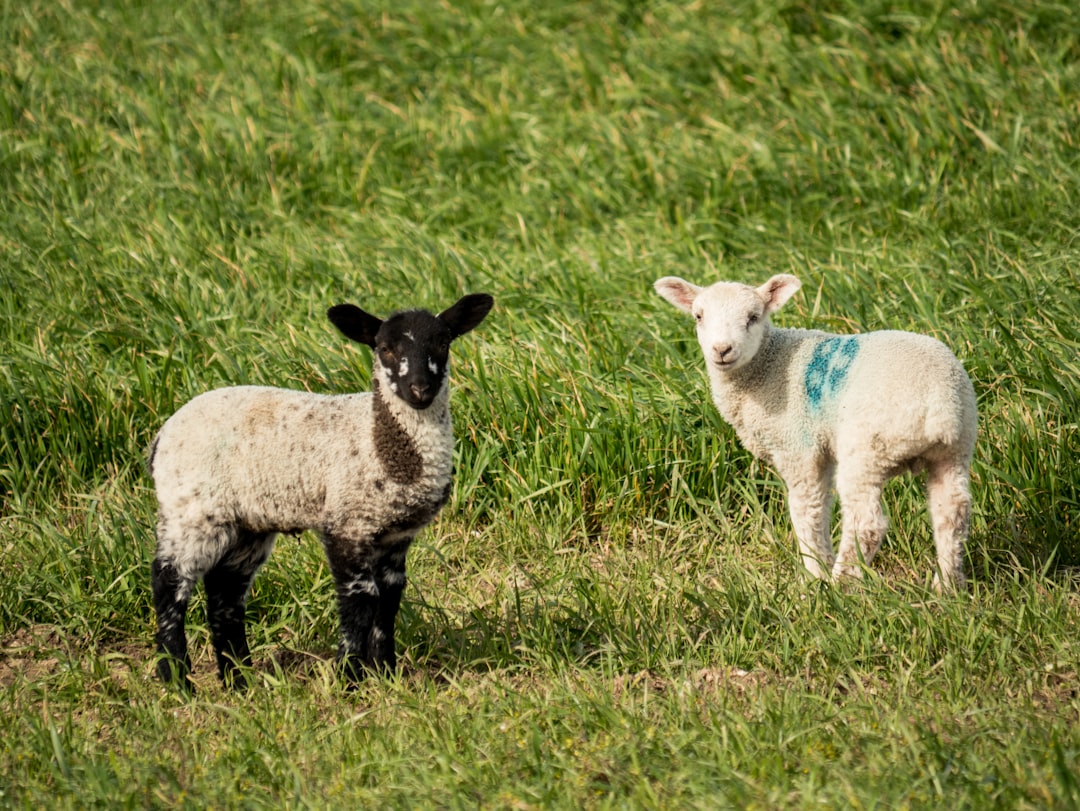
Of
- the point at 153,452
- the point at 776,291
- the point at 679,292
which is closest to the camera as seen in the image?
the point at 153,452

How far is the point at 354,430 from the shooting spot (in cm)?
470

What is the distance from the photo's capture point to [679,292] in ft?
17.9

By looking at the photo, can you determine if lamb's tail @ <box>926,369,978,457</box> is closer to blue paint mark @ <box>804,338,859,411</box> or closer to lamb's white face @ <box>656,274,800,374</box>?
blue paint mark @ <box>804,338,859,411</box>

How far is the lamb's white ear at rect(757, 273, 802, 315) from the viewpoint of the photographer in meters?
5.17

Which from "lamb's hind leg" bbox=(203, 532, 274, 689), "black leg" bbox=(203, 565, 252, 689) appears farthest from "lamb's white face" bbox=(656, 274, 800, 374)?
"black leg" bbox=(203, 565, 252, 689)

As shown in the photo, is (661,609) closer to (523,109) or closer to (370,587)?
(370,587)

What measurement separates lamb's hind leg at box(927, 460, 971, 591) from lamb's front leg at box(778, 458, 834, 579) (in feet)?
1.38

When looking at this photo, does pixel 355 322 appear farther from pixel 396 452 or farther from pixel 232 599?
pixel 232 599

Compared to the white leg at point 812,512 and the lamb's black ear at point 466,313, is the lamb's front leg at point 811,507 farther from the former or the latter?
the lamb's black ear at point 466,313

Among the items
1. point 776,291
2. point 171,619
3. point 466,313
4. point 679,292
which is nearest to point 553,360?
point 679,292

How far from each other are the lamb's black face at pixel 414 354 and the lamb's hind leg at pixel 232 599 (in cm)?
88

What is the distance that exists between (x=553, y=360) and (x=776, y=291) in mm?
1535

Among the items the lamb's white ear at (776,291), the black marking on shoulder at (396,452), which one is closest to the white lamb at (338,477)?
the black marking on shoulder at (396,452)

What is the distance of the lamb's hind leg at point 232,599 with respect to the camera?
15.9 ft
